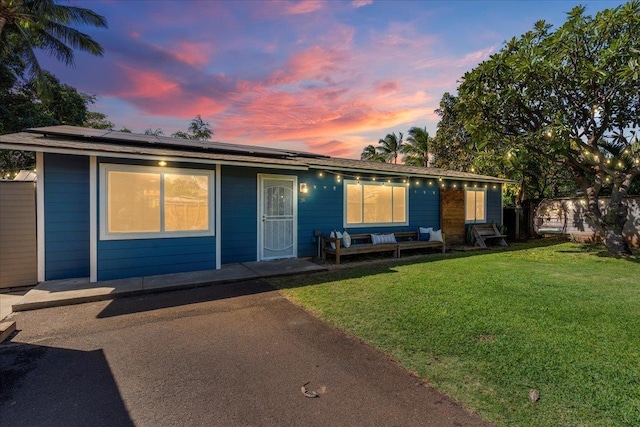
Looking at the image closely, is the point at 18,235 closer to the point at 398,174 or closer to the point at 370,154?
the point at 398,174

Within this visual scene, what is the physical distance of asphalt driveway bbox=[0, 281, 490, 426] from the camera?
2004 millimetres

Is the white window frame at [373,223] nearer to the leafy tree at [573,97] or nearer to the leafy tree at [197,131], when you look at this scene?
the leafy tree at [573,97]

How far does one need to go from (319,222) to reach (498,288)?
4342 mm

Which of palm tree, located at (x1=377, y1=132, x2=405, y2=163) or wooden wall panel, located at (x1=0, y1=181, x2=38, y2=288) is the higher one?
palm tree, located at (x1=377, y1=132, x2=405, y2=163)

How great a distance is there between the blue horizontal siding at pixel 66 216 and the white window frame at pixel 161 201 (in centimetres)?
45

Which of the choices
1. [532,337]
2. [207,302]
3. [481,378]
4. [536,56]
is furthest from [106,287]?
[536,56]

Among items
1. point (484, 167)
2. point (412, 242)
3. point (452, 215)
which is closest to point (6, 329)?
point (412, 242)

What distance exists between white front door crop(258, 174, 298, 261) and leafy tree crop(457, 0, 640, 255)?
18.3ft

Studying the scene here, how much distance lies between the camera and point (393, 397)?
2.19m

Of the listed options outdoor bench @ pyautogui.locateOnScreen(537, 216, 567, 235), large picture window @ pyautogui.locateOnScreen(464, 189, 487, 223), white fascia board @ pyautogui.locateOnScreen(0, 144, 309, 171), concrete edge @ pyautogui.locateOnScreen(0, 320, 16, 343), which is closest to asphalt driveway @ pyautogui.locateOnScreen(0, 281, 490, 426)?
concrete edge @ pyautogui.locateOnScreen(0, 320, 16, 343)

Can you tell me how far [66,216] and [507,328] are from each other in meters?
6.97

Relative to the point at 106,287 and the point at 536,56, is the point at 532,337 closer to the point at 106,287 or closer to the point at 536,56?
the point at 106,287

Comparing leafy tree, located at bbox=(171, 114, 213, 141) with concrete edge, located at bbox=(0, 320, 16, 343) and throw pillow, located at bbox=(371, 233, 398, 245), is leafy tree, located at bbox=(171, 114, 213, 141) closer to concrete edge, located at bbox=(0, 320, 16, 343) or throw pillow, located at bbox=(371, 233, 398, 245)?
throw pillow, located at bbox=(371, 233, 398, 245)

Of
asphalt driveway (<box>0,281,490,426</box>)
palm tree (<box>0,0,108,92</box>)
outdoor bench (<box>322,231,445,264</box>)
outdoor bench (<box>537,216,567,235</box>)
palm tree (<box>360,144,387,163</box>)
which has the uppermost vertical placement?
palm tree (<box>0,0,108,92</box>)
